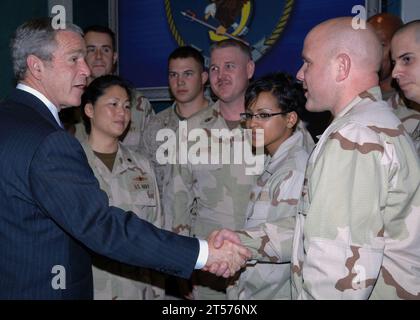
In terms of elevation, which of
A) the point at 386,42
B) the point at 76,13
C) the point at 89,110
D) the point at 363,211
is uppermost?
the point at 76,13

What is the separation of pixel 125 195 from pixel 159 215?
0.91 ft

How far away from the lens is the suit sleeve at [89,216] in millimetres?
1491

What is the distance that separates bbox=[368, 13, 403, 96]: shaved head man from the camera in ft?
9.27

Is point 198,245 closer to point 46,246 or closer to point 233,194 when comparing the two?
point 46,246

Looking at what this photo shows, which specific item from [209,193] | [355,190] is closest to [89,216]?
[355,190]

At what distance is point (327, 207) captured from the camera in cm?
128

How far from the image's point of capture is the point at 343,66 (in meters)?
1.48

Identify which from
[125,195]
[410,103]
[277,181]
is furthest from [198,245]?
[410,103]

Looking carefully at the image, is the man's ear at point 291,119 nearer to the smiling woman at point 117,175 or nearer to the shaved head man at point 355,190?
the shaved head man at point 355,190

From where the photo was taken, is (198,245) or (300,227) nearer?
(300,227)

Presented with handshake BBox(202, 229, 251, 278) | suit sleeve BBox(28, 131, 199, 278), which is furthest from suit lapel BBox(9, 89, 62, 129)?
handshake BBox(202, 229, 251, 278)

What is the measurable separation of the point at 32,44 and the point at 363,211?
4.37ft

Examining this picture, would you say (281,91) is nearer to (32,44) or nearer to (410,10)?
(32,44)

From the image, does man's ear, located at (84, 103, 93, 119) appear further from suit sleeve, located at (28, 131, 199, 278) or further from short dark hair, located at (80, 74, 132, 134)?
suit sleeve, located at (28, 131, 199, 278)
